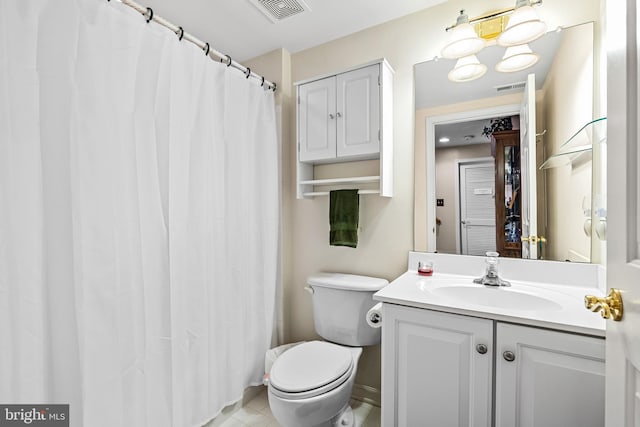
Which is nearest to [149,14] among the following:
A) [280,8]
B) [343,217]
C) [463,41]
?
[280,8]

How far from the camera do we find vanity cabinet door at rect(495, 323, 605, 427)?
0.91 metres

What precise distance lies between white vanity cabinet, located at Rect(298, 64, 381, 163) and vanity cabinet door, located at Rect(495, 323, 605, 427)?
1098mm

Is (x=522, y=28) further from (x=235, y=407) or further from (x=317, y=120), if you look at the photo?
(x=235, y=407)

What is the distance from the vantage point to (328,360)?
4.93 ft

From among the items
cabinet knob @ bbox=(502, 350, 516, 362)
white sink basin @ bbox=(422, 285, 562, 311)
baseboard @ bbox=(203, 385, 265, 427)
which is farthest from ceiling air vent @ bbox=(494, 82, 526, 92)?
baseboard @ bbox=(203, 385, 265, 427)

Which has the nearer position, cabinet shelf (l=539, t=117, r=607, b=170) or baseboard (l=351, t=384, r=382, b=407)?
cabinet shelf (l=539, t=117, r=607, b=170)

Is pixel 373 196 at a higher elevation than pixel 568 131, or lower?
lower

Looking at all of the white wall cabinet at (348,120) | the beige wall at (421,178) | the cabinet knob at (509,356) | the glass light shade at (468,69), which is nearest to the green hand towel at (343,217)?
the white wall cabinet at (348,120)

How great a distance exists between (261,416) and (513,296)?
1.52 meters

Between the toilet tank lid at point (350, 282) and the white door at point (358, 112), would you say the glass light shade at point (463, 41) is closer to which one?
the white door at point (358, 112)

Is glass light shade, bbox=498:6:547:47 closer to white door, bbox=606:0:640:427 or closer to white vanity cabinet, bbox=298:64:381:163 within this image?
white vanity cabinet, bbox=298:64:381:163

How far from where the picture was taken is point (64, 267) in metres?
1.04

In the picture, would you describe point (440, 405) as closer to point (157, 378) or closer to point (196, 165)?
point (157, 378)

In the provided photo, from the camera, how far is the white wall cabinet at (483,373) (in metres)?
0.93
